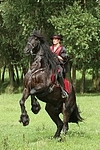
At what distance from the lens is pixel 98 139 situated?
479 inches

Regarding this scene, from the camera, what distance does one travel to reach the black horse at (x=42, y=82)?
36.7 ft

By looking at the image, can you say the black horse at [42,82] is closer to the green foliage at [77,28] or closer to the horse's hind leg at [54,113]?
the horse's hind leg at [54,113]

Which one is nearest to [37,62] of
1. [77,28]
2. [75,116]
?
[75,116]

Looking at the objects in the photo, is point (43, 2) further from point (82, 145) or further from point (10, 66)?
point (82, 145)

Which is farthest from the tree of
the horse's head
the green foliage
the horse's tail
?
the horse's head

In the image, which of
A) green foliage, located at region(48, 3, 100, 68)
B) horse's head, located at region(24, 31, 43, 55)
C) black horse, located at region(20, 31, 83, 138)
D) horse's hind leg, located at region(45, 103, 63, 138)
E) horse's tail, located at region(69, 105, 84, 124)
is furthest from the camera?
green foliage, located at region(48, 3, 100, 68)

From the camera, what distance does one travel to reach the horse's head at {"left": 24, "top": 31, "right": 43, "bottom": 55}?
37.2 ft

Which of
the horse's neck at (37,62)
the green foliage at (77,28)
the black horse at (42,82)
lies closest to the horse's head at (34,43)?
the black horse at (42,82)

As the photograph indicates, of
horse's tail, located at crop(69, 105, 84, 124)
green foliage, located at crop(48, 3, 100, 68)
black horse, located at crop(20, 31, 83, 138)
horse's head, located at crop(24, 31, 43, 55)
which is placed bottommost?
horse's tail, located at crop(69, 105, 84, 124)

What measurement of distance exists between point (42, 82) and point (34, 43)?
110cm

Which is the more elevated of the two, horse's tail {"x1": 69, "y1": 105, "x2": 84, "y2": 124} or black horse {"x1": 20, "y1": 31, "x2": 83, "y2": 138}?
black horse {"x1": 20, "y1": 31, "x2": 83, "y2": 138}

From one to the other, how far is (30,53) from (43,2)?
24.6 metres

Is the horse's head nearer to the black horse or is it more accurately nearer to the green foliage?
the black horse

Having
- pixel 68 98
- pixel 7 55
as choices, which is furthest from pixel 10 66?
pixel 68 98
